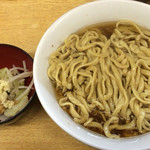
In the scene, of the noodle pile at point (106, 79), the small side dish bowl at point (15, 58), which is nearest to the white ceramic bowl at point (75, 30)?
the noodle pile at point (106, 79)

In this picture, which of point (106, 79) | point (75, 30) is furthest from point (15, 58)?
point (106, 79)

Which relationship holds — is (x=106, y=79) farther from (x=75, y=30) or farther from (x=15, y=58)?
(x=15, y=58)

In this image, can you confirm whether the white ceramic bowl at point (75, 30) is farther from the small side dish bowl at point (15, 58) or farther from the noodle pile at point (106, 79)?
the small side dish bowl at point (15, 58)

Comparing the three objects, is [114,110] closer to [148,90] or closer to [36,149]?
[148,90]

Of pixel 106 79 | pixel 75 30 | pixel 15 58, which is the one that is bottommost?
pixel 15 58

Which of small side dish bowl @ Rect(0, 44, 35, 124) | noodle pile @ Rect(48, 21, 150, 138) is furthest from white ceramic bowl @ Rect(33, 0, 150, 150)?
small side dish bowl @ Rect(0, 44, 35, 124)
